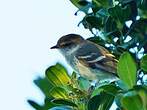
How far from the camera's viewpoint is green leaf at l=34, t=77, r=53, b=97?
284cm

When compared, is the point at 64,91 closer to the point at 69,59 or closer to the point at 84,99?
the point at 84,99

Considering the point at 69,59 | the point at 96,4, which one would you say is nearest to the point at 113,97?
the point at 96,4

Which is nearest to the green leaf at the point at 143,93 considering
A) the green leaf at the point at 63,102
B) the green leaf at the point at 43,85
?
the green leaf at the point at 63,102

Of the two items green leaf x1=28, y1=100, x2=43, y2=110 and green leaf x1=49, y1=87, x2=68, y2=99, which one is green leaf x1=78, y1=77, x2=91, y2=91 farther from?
green leaf x1=28, y1=100, x2=43, y2=110

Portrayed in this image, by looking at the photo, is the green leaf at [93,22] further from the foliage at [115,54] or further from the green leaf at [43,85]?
the green leaf at [43,85]

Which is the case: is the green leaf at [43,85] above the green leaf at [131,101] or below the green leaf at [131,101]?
above

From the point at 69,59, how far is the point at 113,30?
1.87 m

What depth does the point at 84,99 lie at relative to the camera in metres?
2.74

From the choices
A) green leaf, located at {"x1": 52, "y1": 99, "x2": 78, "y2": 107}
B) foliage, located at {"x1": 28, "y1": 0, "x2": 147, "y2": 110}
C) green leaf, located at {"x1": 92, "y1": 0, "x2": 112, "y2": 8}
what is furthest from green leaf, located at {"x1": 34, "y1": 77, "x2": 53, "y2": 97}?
green leaf, located at {"x1": 92, "y1": 0, "x2": 112, "y2": 8}

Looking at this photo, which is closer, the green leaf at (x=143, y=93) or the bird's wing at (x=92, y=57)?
the green leaf at (x=143, y=93)

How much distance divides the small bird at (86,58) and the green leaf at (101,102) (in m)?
1.46

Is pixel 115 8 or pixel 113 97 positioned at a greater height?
pixel 115 8

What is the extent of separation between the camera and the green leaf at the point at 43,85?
284 cm

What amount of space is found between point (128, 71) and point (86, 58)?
242cm
